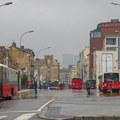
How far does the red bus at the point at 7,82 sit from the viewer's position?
140 ft

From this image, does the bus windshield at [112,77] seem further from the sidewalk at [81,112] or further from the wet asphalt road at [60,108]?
the sidewalk at [81,112]

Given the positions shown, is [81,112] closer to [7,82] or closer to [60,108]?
[60,108]

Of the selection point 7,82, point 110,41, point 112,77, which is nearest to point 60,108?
point 7,82

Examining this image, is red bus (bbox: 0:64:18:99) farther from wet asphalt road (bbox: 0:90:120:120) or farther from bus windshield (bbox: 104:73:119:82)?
bus windshield (bbox: 104:73:119:82)

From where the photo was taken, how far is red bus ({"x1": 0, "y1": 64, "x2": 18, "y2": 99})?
4259 cm

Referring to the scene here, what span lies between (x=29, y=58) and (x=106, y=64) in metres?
25.4

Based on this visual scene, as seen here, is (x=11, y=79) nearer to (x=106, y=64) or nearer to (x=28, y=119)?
(x=28, y=119)

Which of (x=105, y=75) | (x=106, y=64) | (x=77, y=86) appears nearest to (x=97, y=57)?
(x=106, y=64)

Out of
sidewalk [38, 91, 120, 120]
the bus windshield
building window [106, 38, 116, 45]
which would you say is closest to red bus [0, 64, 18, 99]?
sidewalk [38, 91, 120, 120]

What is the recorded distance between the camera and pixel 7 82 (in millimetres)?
45062

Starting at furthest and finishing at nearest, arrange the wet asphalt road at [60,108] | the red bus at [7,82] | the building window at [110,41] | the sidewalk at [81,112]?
the building window at [110,41], the red bus at [7,82], the wet asphalt road at [60,108], the sidewalk at [81,112]

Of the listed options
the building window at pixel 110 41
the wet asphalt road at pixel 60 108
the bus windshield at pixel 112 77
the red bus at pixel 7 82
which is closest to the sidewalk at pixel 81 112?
the wet asphalt road at pixel 60 108

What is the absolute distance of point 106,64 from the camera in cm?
17075

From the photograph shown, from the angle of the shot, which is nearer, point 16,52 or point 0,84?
point 0,84
